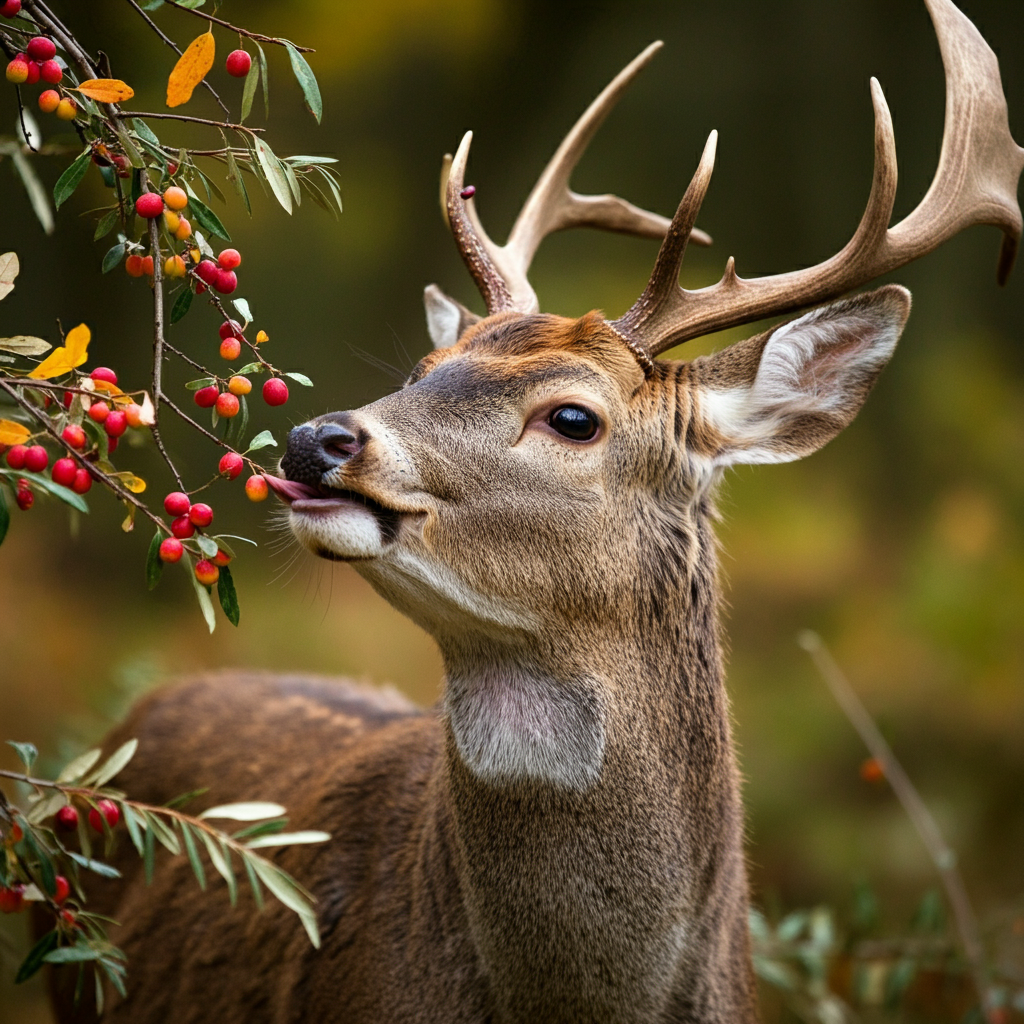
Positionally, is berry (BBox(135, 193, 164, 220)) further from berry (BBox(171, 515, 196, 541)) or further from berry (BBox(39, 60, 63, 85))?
berry (BBox(171, 515, 196, 541))

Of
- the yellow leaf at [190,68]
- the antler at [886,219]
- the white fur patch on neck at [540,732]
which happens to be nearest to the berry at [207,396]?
the yellow leaf at [190,68]

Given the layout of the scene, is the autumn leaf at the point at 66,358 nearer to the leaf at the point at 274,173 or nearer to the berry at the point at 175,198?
the berry at the point at 175,198

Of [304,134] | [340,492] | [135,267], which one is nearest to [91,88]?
[135,267]

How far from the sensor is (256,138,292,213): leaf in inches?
85.5

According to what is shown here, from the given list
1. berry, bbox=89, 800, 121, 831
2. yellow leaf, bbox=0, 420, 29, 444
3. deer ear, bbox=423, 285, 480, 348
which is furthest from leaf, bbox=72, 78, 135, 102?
deer ear, bbox=423, 285, 480, 348

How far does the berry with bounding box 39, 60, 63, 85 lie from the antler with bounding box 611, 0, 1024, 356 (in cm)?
136

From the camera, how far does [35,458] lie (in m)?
1.96

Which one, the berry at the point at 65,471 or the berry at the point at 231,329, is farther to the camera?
the berry at the point at 231,329

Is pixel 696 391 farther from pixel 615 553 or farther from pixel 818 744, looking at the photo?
pixel 818 744

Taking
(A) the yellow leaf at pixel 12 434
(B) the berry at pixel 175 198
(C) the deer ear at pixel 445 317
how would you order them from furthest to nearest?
(C) the deer ear at pixel 445 317 → (B) the berry at pixel 175 198 → (A) the yellow leaf at pixel 12 434

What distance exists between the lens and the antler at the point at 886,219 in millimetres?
2779

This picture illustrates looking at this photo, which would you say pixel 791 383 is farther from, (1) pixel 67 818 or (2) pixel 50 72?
(1) pixel 67 818

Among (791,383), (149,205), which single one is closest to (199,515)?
(149,205)

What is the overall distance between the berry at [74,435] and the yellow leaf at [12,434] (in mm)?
114
